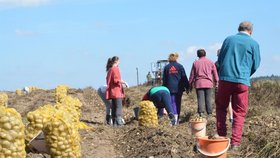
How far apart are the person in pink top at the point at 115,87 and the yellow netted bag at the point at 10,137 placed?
7831mm

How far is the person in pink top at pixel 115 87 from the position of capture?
1235 cm

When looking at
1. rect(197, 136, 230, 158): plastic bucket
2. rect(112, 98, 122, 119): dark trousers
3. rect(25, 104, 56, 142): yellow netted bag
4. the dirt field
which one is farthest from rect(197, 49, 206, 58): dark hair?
rect(25, 104, 56, 142): yellow netted bag

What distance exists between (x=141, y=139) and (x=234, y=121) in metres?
1.91

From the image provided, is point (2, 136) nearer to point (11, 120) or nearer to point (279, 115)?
point (11, 120)

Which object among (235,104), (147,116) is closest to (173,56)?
(147,116)

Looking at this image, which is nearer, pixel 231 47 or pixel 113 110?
pixel 231 47

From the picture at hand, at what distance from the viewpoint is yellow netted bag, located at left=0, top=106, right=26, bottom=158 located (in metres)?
4.35

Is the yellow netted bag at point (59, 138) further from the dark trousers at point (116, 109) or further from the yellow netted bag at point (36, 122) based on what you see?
the dark trousers at point (116, 109)

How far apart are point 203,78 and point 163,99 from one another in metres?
1.01

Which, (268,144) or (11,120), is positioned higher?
(11,120)

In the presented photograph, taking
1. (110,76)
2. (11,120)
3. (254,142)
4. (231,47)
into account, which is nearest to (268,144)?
(254,142)

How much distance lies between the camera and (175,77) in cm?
1220

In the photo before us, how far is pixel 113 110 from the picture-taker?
1258cm

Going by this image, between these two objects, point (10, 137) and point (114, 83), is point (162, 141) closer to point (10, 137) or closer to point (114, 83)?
point (114, 83)
